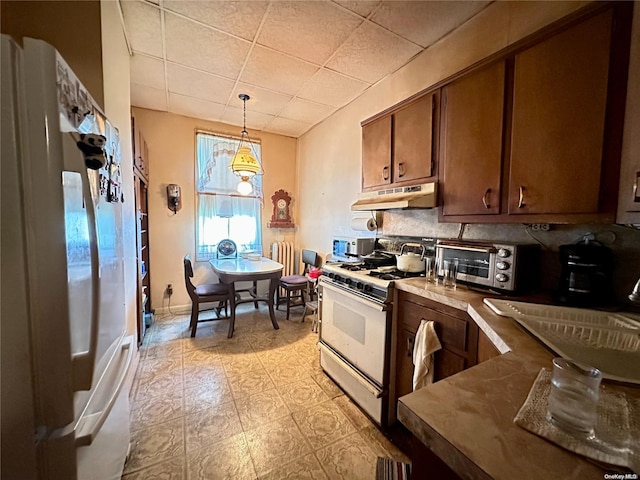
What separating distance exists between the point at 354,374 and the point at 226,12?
270cm

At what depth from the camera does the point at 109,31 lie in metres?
1.59

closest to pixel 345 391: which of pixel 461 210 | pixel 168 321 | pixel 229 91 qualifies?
pixel 461 210

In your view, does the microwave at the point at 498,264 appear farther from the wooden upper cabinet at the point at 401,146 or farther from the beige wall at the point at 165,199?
the beige wall at the point at 165,199

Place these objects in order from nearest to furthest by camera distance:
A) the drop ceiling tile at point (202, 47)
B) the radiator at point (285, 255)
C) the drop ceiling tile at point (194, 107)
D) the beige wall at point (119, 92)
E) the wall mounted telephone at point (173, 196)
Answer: the beige wall at point (119, 92) → the drop ceiling tile at point (202, 47) → the drop ceiling tile at point (194, 107) → the wall mounted telephone at point (173, 196) → the radiator at point (285, 255)

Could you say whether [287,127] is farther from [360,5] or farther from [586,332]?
[586,332]

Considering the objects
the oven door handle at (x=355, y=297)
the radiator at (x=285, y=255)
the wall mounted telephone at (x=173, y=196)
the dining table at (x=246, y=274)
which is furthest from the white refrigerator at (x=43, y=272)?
the radiator at (x=285, y=255)

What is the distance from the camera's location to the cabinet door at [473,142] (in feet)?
4.60

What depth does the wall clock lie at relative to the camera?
4.27 metres

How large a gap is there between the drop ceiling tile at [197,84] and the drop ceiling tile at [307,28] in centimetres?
85

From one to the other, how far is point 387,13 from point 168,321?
3980 millimetres

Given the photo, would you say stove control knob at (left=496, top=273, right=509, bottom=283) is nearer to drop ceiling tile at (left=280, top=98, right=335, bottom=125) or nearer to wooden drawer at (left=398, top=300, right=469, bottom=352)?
wooden drawer at (left=398, top=300, right=469, bottom=352)

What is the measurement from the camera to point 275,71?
8.11 ft

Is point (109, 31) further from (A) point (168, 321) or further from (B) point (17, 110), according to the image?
(A) point (168, 321)

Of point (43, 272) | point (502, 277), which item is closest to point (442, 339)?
point (502, 277)
